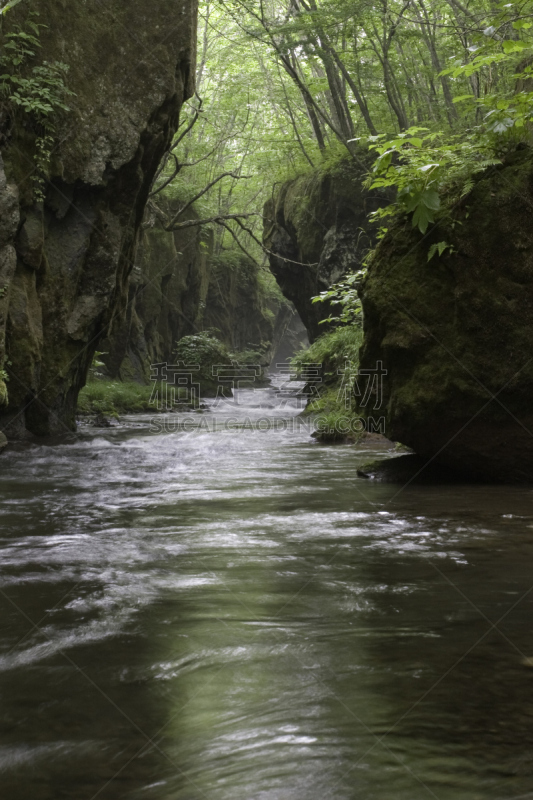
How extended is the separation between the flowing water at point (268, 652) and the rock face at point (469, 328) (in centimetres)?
79

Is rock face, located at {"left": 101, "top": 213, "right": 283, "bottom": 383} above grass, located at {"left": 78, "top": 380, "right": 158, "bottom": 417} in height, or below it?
above

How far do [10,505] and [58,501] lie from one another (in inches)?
15.6

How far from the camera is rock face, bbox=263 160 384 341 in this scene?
17828 mm

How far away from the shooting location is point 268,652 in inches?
89.3

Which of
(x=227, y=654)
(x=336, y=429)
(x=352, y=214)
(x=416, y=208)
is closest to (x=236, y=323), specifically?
(x=352, y=214)

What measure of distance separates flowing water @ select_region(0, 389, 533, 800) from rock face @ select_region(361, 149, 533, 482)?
79 cm

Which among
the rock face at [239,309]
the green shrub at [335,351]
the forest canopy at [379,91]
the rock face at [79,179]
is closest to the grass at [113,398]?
the rock face at [79,179]

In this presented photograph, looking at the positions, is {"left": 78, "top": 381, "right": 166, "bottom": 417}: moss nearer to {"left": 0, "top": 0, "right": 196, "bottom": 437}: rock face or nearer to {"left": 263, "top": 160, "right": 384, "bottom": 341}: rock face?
{"left": 0, "top": 0, "right": 196, "bottom": 437}: rock face

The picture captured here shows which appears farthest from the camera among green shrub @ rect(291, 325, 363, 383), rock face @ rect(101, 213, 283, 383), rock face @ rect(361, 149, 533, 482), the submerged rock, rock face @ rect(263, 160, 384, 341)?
rock face @ rect(101, 213, 283, 383)

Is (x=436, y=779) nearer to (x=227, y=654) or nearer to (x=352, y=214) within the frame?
(x=227, y=654)

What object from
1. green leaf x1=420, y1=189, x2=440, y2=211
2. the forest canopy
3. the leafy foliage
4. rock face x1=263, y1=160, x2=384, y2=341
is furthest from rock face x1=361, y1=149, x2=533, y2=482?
rock face x1=263, y1=160, x2=384, y2=341

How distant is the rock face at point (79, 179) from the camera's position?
345 inches

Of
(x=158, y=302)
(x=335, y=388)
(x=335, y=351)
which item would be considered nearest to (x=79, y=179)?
(x=335, y=351)

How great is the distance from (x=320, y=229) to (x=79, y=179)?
10.6 m
